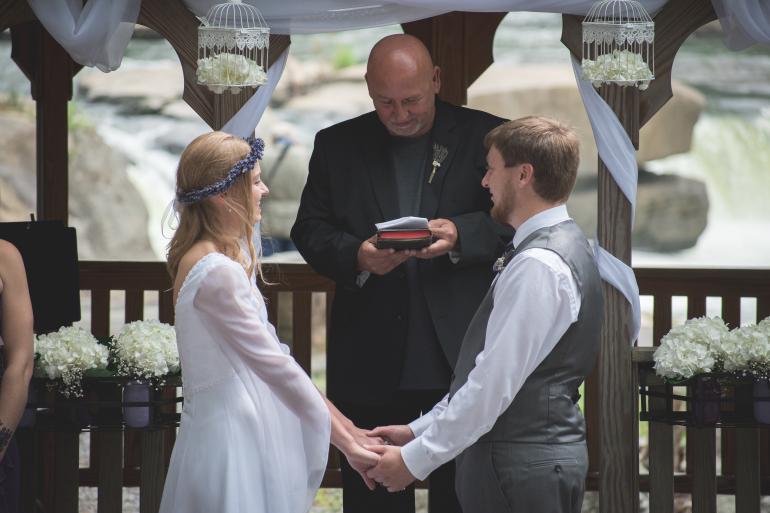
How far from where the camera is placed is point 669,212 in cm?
1075

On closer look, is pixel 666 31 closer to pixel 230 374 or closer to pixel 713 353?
pixel 713 353

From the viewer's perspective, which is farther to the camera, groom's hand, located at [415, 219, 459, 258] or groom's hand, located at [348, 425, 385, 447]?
groom's hand, located at [415, 219, 459, 258]

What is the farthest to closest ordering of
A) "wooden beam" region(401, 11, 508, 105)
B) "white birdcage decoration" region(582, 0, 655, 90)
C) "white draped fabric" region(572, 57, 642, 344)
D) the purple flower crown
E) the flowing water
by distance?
the flowing water < "wooden beam" region(401, 11, 508, 105) < "white draped fabric" region(572, 57, 642, 344) < "white birdcage decoration" region(582, 0, 655, 90) < the purple flower crown

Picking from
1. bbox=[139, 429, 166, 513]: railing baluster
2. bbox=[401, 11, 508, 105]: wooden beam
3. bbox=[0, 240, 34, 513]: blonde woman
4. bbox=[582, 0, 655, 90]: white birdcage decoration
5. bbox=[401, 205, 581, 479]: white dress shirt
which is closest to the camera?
bbox=[401, 205, 581, 479]: white dress shirt

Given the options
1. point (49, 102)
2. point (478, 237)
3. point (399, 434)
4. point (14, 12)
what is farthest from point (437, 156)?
point (49, 102)

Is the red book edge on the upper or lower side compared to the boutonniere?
lower

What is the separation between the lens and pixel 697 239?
10.7 metres

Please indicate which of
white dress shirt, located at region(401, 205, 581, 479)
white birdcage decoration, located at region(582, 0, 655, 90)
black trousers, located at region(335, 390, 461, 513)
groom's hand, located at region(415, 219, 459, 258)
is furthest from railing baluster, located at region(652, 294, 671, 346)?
white dress shirt, located at region(401, 205, 581, 479)

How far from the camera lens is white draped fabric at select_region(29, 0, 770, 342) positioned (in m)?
5.39

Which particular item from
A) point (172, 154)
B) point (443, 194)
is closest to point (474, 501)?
point (443, 194)

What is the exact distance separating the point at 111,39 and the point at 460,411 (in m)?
2.96

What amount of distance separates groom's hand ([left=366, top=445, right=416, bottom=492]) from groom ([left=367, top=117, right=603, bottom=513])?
0.12m

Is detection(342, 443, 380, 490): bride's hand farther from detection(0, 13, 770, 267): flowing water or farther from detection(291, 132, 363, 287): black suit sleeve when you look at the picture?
detection(0, 13, 770, 267): flowing water

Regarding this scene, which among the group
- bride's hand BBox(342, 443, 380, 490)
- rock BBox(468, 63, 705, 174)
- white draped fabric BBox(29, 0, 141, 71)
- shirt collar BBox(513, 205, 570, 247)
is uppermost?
rock BBox(468, 63, 705, 174)
